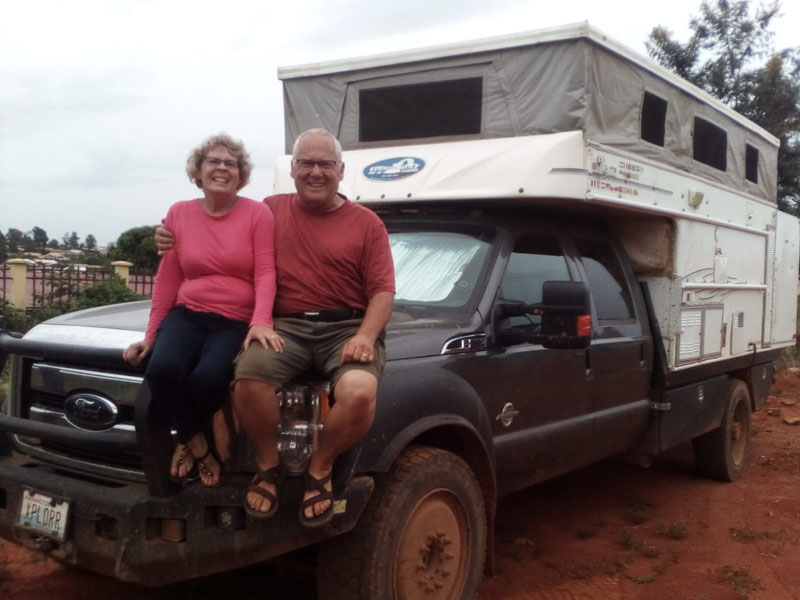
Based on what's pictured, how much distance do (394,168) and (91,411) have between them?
2.58m

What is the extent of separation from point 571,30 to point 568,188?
983mm

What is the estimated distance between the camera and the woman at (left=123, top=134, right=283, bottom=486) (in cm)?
301

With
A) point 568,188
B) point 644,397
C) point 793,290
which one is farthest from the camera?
point 793,290

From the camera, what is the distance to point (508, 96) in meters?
5.08

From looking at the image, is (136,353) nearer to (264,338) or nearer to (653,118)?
(264,338)

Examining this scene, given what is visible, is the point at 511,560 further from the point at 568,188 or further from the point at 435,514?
the point at 568,188

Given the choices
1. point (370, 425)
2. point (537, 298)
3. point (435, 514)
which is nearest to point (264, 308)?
point (370, 425)

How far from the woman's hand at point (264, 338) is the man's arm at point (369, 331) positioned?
25 cm

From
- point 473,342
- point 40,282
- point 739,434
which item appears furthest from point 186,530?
point 40,282

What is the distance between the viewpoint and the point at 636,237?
5.91 metres

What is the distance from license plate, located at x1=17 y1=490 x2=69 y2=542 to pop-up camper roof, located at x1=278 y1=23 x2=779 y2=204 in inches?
127

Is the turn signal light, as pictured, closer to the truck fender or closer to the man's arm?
the truck fender

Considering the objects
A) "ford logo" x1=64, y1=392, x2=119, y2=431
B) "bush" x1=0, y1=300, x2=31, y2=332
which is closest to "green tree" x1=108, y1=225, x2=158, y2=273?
"bush" x1=0, y1=300, x2=31, y2=332

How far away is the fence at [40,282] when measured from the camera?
12602 millimetres
